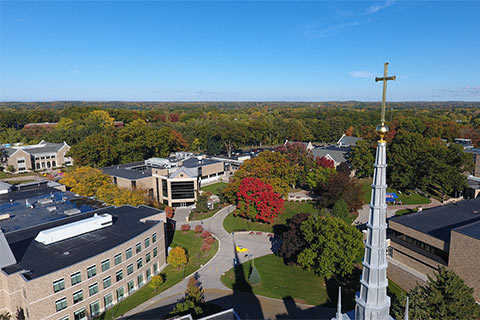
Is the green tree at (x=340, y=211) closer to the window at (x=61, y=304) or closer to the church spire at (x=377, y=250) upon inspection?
the window at (x=61, y=304)

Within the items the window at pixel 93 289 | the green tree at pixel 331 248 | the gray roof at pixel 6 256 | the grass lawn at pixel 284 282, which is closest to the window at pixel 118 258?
the window at pixel 93 289

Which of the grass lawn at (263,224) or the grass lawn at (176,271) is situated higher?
the grass lawn at (263,224)

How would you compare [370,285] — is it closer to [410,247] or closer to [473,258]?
[473,258]

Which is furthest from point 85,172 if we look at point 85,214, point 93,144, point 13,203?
point 93,144

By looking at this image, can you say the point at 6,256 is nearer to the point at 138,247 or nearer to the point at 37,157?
the point at 138,247

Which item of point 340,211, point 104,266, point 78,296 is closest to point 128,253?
Answer: point 104,266

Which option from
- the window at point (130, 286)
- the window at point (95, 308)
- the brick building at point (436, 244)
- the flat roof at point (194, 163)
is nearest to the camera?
the brick building at point (436, 244)
